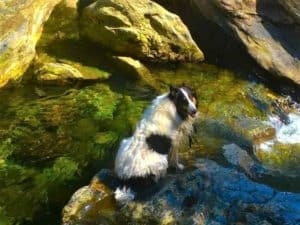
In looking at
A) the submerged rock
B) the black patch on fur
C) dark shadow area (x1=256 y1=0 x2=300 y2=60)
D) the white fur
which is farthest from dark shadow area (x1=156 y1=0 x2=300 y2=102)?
the black patch on fur

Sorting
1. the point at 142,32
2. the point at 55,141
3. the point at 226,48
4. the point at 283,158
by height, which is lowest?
the point at 55,141

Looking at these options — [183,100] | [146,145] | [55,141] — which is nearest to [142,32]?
[55,141]

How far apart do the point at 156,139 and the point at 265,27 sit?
4824 mm

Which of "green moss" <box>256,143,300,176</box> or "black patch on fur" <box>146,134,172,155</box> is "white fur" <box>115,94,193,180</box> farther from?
"green moss" <box>256,143,300,176</box>

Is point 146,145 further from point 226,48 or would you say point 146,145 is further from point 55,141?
point 226,48

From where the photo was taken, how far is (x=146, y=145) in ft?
20.9

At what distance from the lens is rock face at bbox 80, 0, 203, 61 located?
999 centimetres

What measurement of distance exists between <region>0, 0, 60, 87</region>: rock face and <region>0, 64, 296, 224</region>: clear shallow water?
386 mm

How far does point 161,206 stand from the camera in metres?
5.96

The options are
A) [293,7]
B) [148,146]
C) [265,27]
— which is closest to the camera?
[148,146]

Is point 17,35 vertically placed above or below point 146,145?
below

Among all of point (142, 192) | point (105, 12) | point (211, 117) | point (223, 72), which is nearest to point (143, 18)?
point (105, 12)

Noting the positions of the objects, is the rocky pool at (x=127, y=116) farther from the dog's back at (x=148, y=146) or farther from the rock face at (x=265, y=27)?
the dog's back at (x=148, y=146)

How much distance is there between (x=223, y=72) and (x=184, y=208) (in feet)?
14.9
